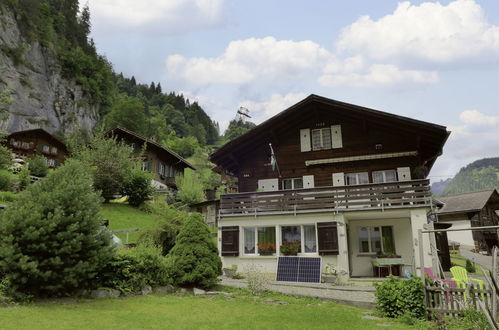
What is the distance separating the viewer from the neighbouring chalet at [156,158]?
44.2m

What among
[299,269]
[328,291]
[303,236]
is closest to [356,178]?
[303,236]

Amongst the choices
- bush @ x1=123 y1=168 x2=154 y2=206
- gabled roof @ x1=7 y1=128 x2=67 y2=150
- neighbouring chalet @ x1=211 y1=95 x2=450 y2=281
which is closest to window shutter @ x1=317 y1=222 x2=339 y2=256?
neighbouring chalet @ x1=211 y1=95 x2=450 y2=281

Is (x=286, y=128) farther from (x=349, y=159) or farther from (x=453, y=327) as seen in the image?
(x=453, y=327)

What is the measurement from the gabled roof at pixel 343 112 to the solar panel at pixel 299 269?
8.80 meters

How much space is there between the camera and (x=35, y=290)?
10867mm

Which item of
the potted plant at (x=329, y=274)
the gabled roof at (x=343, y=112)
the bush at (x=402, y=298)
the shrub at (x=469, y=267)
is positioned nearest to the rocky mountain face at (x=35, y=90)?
the gabled roof at (x=343, y=112)

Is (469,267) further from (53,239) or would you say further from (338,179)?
(53,239)

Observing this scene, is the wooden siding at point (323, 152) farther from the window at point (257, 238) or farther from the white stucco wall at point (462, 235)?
the white stucco wall at point (462, 235)

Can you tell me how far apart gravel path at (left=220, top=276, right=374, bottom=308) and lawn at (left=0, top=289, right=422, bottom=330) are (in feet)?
1.92

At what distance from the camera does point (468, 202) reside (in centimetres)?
5200

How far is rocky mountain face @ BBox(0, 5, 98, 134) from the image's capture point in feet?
182

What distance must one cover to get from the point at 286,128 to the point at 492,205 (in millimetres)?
47371

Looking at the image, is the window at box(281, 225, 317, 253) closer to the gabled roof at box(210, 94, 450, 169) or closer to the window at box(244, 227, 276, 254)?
the window at box(244, 227, 276, 254)

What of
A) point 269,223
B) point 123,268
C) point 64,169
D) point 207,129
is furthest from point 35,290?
point 207,129
